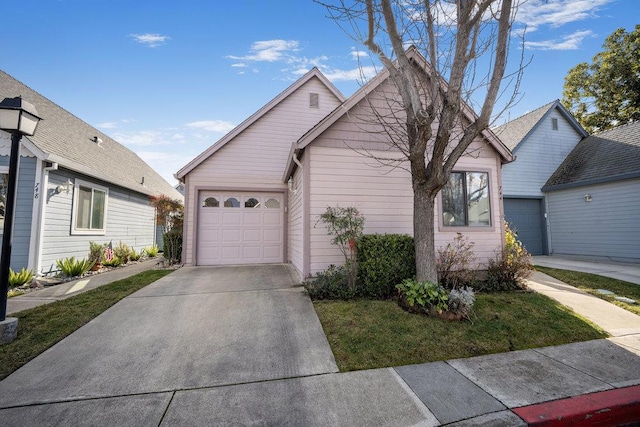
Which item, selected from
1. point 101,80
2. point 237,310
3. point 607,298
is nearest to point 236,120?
point 101,80

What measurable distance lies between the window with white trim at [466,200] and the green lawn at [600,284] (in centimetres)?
262

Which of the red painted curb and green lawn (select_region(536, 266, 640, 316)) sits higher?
green lawn (select_region(536, 266, 640, 316))

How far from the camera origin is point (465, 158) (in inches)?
283

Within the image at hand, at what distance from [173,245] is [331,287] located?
678 cm

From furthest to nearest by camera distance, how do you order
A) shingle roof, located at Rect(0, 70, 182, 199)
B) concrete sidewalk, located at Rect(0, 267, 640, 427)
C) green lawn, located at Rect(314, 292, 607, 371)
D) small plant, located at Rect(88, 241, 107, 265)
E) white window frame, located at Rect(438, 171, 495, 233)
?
small plant, located at Rect(88, 241, 107, 265) → shingle roof, located at Rect(0, 70, 182, 199) → white window frame, located at Rect(438, 171, 495, 233) → green lawn, located at Rect(314, 292, 607, 371) → concrete sidewalk, located at Rect(0, 267, 640, 427)

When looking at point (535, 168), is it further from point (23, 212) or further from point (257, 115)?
point (23, 212)

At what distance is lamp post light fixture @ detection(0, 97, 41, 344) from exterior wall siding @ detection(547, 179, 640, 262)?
16.8 metres

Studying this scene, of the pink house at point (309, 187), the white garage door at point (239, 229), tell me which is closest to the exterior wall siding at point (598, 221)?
the pink house at point (309, 187)

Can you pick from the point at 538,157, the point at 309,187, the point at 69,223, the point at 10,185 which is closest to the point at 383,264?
the point at 309,187

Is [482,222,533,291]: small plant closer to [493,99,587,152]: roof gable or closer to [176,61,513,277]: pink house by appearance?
[176,61,513,277]: pink house

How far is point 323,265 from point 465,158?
15.2 feet

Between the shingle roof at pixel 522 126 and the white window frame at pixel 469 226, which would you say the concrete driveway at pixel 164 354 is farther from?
the shingle roof at pixel 522 126

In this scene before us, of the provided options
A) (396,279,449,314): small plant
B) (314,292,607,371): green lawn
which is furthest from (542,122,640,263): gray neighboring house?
(396,279,449,314): small plant

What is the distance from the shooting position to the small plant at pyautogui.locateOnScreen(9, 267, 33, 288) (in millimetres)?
6402
